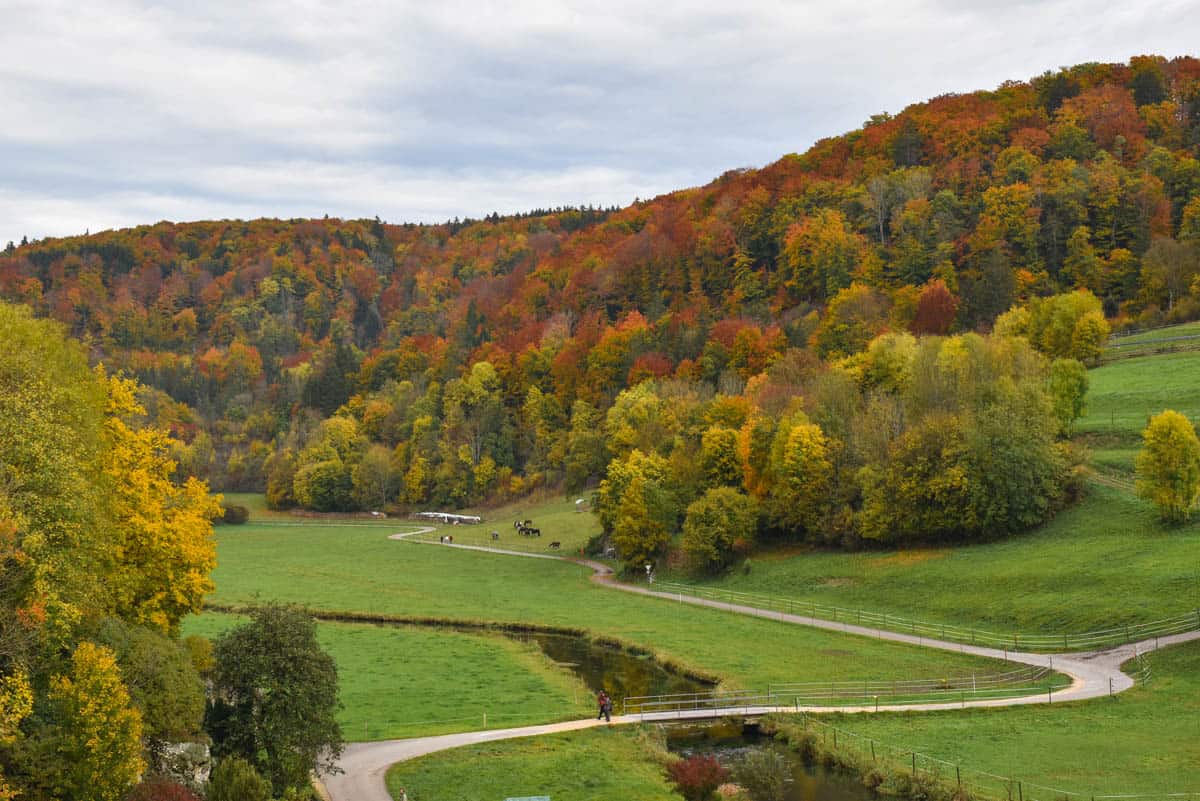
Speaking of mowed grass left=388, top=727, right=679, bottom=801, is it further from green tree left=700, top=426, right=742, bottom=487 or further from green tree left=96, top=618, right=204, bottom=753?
green tree left=700, top=426, right=742, bottom=487

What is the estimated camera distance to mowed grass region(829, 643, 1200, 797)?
30469mm

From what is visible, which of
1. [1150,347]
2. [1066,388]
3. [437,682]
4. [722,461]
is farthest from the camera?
[1150,347]

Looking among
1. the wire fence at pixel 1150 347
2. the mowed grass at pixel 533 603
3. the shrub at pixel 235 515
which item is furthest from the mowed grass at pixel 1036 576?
the shrub at pixel 235 515

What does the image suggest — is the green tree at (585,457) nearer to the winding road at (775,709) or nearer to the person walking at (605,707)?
the winding road at (775,709)

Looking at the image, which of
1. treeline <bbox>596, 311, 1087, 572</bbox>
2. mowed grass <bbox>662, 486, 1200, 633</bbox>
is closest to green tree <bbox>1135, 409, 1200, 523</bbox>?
mowed grass <bbox>662, 486, 1200, 633</bbox>

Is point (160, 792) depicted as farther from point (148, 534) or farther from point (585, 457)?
point (585, 457)

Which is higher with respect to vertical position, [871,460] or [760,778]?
[871,460]

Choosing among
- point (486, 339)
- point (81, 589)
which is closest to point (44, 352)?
point (81, 589)

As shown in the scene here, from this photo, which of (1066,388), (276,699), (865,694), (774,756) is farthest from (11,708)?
(1066,388)

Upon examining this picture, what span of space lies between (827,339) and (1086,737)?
84743mm

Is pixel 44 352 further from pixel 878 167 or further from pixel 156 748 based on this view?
pixel 878 167

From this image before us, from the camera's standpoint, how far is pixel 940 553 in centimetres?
6706

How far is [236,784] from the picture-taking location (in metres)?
27.4

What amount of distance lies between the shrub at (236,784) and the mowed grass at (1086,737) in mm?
19914
